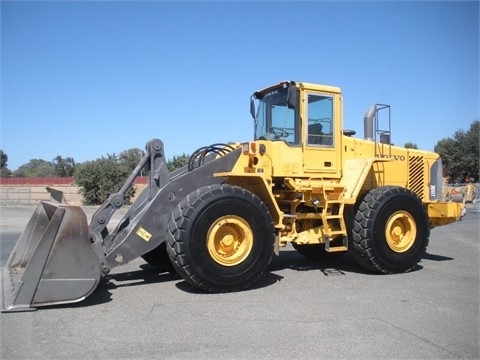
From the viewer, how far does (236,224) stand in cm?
630

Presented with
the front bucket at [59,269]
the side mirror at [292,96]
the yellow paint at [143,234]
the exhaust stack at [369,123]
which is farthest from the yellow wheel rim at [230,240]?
the exhaust stack at [369,123]

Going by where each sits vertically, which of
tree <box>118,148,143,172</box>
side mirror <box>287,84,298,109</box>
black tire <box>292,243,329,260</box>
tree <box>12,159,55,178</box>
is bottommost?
black tire <box>292,243,329,260</box>

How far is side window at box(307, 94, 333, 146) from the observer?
761 cm

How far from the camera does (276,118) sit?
783cm

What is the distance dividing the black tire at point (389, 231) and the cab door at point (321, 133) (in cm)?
87

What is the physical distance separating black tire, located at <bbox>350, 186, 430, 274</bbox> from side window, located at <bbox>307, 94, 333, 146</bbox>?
3.97ft

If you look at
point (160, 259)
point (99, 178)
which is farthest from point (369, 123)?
point (99, 178)

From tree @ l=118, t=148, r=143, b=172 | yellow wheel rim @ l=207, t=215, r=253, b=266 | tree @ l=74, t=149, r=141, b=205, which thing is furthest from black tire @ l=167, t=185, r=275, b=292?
tree @ l=74, t=149, r=141, b=205

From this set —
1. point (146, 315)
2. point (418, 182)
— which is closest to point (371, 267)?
point (418, 182)

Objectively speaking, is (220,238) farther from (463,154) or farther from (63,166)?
(63,166)

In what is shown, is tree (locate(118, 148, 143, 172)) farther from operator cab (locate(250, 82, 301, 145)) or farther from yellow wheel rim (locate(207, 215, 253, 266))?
yellow wheel rim (locate(207, 215, 253, 266))

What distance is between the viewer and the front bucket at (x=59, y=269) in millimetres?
5148

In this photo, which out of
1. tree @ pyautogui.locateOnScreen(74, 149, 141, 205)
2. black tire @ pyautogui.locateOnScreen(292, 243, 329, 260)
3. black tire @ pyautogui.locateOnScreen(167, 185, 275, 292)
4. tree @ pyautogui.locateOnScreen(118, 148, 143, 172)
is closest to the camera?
black tire @ pyautogui.locateOnScreen(167, 185, 275, 292)

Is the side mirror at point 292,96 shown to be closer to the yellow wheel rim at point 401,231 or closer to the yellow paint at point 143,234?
the yellow wheel rim at point 401,231
